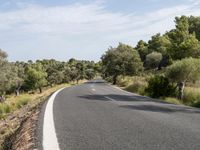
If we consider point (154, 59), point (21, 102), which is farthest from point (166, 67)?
point (154, 59)

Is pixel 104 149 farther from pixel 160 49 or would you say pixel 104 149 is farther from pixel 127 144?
pixel 160 49

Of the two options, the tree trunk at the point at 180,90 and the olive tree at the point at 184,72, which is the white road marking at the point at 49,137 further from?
the tree trunk at the point at 180,90

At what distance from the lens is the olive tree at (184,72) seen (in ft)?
85.1

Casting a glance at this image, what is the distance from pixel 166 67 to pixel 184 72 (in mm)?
4105

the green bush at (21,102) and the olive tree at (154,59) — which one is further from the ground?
the olive tree at (154,59)

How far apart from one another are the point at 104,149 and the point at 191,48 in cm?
5421

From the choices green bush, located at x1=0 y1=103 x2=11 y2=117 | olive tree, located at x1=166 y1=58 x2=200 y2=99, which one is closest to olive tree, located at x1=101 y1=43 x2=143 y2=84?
olive tree, located at x1=166 y1=58 x2=200 y2=99

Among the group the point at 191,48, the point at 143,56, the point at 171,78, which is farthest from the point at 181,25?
the point at 143,56

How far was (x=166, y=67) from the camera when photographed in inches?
1199

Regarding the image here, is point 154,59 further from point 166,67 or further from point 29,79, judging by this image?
point 166,67

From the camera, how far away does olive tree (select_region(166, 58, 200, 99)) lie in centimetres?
2595

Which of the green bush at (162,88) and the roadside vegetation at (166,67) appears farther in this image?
the green bush at (162,88)

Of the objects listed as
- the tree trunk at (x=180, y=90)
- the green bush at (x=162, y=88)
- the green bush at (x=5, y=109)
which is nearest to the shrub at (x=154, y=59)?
the green bush at (x=162, y=88)

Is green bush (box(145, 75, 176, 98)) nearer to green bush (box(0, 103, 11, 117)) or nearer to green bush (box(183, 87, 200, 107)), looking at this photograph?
green bush (box(183, 87, 200, 107))
